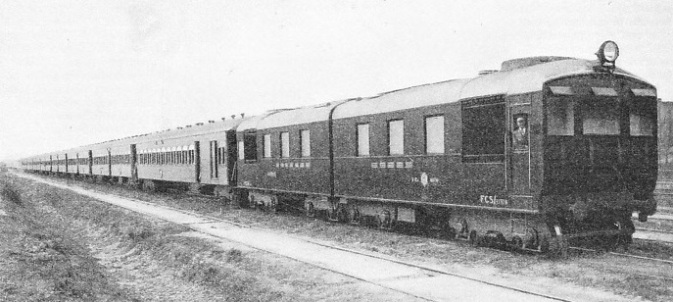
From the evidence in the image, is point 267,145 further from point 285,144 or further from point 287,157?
point 287,157

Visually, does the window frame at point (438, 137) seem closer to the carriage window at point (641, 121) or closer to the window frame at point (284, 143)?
the carriage window at point (641, 121)

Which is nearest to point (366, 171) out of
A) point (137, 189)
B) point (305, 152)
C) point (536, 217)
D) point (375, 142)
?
point (375, 142)

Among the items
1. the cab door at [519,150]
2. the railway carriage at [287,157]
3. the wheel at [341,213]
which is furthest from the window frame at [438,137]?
the wheel at [341,213]

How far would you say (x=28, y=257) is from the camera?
40.7 ft

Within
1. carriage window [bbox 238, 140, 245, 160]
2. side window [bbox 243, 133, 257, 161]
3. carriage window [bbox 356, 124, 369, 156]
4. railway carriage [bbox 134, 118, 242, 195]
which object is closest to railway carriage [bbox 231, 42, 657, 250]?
carriage window [bbox 356, 124, 369, 156]

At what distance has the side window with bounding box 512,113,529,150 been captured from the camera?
1070 cm

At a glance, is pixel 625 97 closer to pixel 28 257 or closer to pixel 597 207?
pixel 597 207

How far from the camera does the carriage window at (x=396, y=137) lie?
1416cm

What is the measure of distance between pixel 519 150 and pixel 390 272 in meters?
3.21

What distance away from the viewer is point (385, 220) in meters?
15.2

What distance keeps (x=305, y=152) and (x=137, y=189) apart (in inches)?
1041

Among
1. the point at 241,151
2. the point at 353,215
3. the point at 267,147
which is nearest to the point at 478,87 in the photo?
the point at 353,215

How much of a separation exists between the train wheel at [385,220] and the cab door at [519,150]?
15.2 feet

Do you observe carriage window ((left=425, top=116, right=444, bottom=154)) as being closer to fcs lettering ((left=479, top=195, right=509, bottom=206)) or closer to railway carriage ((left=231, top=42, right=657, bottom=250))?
railway carriage ((left=231, top=42, right=657, bottom=250))
